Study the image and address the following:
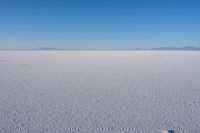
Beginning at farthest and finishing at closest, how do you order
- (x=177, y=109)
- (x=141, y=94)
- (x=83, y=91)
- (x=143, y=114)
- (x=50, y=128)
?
(x=83, y=91)
(x=141, y=94)
(x=177, y=109)
(x=143, y=114)
(x=50, y=128)

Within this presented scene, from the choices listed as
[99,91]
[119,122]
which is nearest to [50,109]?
[119,122]

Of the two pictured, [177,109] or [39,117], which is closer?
[39,117]

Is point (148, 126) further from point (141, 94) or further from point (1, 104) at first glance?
point (1, 104)

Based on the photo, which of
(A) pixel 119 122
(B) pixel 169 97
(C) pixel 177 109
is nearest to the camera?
(A) pixel 119 122

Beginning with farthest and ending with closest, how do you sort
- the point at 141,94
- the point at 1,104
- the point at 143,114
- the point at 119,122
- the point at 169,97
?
the point at 141,94
the point at 169,97
the point at 1,104
the point at 143,114
the point at 119,122

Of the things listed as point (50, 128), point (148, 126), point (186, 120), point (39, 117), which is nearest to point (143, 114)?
point (148, 126)

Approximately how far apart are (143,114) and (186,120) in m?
0.76

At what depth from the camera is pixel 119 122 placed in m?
2.95

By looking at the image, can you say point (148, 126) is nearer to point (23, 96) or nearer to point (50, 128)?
point (50, 128)

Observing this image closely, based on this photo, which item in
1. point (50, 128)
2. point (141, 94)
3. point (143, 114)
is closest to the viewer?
point (50, 128)

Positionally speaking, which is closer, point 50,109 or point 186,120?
point 186,120

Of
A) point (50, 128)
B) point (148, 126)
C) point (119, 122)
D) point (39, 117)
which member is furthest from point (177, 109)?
point (39, 117)

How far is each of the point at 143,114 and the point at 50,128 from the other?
1.77m

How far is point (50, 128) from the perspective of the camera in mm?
2732
